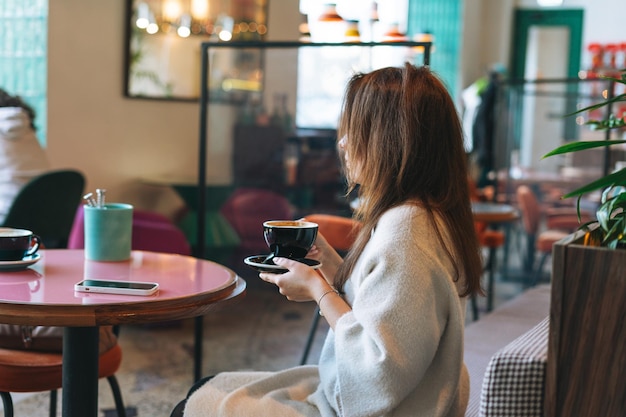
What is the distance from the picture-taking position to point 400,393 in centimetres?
137

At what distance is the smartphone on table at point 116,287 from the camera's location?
1.60 metres

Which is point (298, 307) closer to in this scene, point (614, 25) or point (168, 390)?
point (168, 390)

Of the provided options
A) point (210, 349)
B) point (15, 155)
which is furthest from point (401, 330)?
point (15, 155)

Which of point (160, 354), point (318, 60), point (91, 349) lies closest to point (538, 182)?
point (318, 60)

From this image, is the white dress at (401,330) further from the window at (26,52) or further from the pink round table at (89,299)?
the window at (26,52)

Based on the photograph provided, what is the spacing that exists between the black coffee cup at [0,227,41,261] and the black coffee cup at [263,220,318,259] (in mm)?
587

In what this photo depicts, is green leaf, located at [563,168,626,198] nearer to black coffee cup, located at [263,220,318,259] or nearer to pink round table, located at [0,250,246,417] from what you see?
black coffee cup, located at [263,220,318,259]

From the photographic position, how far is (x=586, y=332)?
1244 mm

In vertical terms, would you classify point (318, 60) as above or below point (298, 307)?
above

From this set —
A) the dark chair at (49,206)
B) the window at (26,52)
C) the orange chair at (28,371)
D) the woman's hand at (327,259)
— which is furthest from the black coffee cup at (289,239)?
the window at (26,52)

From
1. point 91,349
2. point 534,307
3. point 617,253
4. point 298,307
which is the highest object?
point 617,253

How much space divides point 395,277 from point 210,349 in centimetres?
286

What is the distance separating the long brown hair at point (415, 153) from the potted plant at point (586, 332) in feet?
Result: 0.80

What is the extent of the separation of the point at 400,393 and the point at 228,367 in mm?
2520
